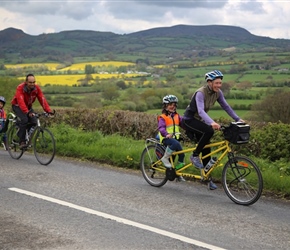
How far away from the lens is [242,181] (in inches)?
279

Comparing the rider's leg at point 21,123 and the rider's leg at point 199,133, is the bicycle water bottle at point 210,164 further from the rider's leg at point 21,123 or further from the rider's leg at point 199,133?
the rider's leg at point 21,123

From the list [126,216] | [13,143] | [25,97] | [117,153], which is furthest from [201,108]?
[13,143]

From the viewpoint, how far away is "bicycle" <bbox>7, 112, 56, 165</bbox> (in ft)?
34.2

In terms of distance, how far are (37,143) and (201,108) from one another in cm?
509

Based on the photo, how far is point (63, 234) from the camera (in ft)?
17.6

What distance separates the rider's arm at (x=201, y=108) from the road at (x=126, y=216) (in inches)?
51.9

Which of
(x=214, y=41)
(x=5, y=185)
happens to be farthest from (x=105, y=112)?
(x=214, y=41)

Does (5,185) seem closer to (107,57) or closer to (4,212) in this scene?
(4,212)

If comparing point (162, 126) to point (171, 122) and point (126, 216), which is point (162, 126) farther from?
point (126, 216)

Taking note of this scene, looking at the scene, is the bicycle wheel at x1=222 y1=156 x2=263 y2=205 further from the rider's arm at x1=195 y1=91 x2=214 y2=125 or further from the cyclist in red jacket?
the cyclist in red jacket

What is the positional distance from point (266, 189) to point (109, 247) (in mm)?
3875

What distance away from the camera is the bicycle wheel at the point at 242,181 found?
6816mm

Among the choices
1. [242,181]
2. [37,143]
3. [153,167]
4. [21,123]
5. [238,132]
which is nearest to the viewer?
[238,132]

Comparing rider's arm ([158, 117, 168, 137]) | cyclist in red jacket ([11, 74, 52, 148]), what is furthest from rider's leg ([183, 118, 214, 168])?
cyclist in red jacket ([11, 74, 52, 148])
